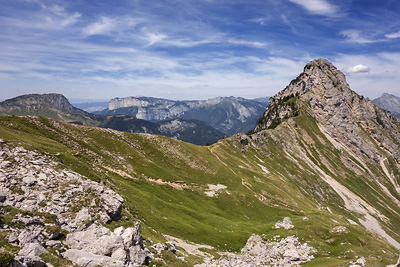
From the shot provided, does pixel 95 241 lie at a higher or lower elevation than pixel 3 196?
lower

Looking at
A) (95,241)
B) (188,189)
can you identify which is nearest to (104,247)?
(95,241)

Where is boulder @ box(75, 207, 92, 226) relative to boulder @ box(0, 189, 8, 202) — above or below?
below

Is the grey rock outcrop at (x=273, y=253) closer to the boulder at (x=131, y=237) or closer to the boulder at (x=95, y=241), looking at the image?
the boulder at (x=131, y=237)

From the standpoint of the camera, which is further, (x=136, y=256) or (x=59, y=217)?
(x=59, y=217)

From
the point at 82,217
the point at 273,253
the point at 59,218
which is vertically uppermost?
the point at 59,218

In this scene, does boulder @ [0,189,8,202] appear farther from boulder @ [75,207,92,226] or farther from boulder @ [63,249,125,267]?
boulder @ [63,249,125,267]

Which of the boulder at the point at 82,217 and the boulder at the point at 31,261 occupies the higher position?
the boulder at the point at 31,261

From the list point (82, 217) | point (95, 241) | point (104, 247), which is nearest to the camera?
point (104, 247)

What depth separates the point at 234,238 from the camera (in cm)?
5903

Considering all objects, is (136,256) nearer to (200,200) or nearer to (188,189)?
(200,200)

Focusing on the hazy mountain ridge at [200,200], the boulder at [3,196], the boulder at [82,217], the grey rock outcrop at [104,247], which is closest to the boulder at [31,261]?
the hazy mountain ridge at [200,200]

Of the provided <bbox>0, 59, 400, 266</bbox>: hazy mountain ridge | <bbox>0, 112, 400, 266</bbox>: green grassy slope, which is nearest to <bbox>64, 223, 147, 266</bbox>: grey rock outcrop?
<bbox>0, 59, 400, 266</bbox>: hazy mountain ridge

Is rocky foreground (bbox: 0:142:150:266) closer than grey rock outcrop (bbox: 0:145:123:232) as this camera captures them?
Yes

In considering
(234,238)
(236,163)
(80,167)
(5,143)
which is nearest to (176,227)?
(234,238)
